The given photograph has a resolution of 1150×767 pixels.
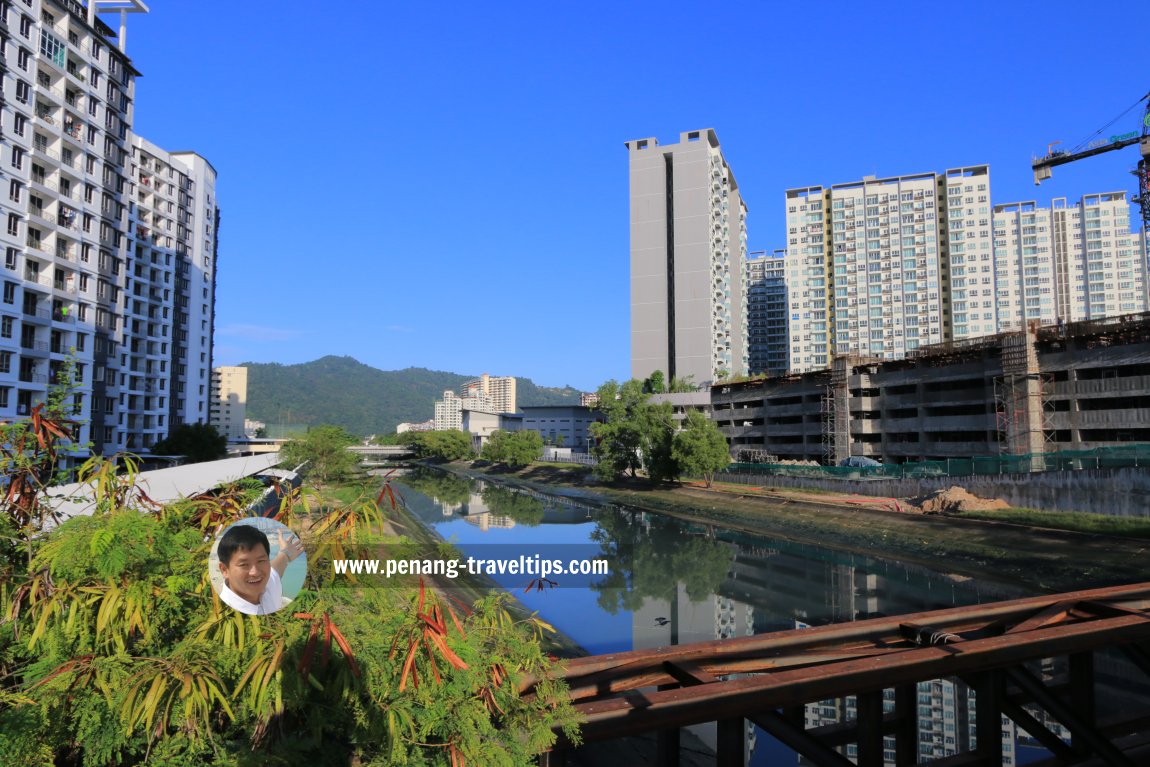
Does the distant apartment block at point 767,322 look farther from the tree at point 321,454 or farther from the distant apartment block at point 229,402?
the distant apartment block at point 229,402

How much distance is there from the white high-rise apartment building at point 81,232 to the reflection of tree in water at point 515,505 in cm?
3391

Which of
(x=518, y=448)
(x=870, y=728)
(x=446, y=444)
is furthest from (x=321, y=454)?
(x=446, y=444)

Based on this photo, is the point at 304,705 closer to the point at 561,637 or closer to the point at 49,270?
the point at 561,637

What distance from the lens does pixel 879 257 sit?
373ft

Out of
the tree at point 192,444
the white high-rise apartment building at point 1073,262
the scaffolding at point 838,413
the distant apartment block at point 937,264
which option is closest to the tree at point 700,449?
the scaffolding at point 838,413

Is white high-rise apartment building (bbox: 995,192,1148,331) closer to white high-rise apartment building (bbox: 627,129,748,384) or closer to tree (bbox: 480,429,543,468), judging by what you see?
white high-rise apartment building (bbox: 627,129,748,384)

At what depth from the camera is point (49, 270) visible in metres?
47.0

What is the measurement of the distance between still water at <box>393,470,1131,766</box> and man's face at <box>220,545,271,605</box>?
1424cm

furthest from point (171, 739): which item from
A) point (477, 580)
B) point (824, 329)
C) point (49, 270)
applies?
point (824, 329)

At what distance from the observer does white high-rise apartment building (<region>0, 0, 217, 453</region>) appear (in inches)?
1704

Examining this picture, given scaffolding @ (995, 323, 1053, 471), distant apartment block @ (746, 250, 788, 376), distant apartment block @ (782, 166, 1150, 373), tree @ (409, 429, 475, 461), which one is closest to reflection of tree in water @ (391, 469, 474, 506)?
tree @ (409, 429, 475, 461)

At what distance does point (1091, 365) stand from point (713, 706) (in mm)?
55638

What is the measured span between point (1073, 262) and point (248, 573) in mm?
149363

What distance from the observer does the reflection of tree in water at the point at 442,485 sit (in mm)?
78375
